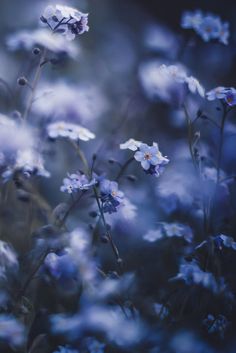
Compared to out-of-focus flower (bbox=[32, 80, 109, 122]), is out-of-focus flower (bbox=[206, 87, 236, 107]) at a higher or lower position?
lower

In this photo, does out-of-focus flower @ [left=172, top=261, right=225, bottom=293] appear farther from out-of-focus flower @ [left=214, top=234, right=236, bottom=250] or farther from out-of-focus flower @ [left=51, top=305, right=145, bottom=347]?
out-of-focus flower @ [left=51, top=305, right=145, bottom=347]

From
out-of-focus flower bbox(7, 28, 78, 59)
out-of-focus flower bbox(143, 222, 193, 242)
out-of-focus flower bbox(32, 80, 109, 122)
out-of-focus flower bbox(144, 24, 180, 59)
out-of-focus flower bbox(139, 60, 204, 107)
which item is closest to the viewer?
out-of-focus flower bbox(143, 222, 193, 242)

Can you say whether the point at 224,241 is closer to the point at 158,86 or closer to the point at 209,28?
the point at 209,28

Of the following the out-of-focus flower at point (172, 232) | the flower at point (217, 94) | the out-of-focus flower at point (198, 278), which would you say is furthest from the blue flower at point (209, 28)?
the out-of-focus flower at point (198, 278)

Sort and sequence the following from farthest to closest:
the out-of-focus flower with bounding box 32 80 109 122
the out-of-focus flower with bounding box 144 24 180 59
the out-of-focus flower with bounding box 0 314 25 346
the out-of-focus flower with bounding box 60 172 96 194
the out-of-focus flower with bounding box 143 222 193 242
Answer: the out-of-focus flower with bounding box 144 24 180 59 → the out-of-focus flower with bounding box 32 80 109 122 → the out-of-focus flower with bounding box 143 222 193 242 → the out-of-focus flower with bounding box 60 172 96 194 → the out-of-focus flower with bounding box 0 314 25 346

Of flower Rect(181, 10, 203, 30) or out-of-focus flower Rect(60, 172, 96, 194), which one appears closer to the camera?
out-of-focus flower Rect(60, 172, 96, 194)

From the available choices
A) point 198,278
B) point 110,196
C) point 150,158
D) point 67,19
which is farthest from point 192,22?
point 198,278

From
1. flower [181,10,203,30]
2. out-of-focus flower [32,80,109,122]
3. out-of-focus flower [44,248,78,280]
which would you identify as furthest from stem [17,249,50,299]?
flower [181,10,203,30]
